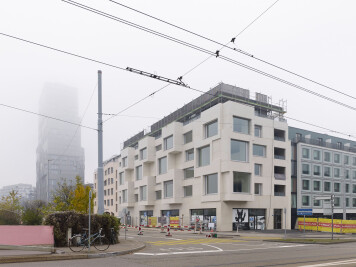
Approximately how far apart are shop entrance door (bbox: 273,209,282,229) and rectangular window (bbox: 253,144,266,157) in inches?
294

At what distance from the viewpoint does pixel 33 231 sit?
17.0 m

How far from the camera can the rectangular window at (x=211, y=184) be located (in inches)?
1783

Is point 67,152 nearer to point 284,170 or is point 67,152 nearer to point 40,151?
point 40,151

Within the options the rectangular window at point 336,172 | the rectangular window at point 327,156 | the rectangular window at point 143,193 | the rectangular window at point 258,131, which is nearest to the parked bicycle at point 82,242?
the rectangular window at point 258,131

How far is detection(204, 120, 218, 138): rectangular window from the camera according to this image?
4625 centimetres

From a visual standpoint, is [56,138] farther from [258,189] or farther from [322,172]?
[322,172]

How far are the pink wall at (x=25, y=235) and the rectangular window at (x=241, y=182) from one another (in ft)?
95.2

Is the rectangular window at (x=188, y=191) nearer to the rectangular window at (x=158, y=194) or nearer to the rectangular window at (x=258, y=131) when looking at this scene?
→ the rectangular window at (x=158, y=194)

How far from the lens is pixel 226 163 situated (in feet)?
142

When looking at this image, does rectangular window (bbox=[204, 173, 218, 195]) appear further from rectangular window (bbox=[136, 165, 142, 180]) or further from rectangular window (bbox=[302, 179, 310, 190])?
rectangular window (bbox=[136, 165, 142, 180])

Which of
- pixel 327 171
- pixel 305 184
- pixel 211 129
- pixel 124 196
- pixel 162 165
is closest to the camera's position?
pixel 211 129

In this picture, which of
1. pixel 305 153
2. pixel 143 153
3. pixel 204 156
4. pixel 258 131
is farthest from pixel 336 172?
pixel 143 153

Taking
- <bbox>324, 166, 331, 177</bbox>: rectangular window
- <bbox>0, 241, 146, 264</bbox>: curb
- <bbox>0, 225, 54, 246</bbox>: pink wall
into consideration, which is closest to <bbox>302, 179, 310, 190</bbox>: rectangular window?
<bbox>324, 166, 331, 177</bbox>: rectangular window

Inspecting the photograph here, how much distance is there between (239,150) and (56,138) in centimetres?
5825
